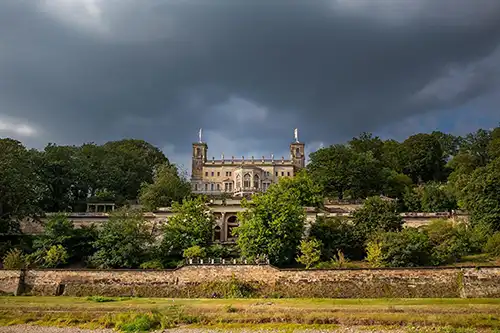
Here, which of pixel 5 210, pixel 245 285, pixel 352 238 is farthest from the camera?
pixel 5 210

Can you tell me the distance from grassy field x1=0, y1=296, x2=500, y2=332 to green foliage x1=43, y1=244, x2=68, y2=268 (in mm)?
8283

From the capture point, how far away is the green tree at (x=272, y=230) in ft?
120

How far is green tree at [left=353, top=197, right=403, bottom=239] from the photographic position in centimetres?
3997

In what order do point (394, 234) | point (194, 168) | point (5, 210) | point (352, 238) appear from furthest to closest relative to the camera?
point (194, 168) < point (5, 210) < point (352, 238) < point (394, 234)

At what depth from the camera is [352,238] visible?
40156mm

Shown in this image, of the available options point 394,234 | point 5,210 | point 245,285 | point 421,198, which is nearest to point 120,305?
point 245,285

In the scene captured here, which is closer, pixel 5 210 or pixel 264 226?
pixel 264 226

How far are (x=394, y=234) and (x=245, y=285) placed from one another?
12276 millimetres

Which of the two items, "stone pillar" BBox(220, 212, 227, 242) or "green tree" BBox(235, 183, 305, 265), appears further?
"stone pillar" BBox(220, 212, 227, 242)

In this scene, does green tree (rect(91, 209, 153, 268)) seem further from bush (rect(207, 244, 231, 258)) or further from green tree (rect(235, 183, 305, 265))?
green tree (rect(235, 183, 305, 265))

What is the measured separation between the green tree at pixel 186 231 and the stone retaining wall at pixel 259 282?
745cm

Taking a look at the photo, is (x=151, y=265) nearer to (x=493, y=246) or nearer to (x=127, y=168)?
(x=493, y=246)

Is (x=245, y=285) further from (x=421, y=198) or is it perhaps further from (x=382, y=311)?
(x=421, y=198)

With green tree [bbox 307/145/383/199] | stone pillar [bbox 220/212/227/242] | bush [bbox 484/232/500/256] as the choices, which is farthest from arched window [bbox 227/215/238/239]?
bush [bbox 484/232/500/256]
